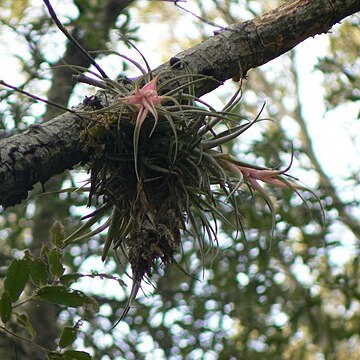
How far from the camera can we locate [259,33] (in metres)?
1.69

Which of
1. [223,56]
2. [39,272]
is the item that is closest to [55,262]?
[39,272]

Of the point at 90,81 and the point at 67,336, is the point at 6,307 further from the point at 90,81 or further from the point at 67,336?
the point at 90,81

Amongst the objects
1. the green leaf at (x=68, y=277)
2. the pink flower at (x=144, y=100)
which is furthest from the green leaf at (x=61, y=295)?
the pink flower at (x=144, y=100)

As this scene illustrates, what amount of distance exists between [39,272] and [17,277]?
0.07 m

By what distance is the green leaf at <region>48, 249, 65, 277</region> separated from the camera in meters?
1.56

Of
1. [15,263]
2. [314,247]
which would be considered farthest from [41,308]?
[15,263]

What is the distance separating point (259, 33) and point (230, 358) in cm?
219

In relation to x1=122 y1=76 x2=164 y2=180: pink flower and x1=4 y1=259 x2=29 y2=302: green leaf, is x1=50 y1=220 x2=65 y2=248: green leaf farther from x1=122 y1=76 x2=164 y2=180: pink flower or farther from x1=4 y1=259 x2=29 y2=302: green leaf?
x1=122 y1=76 x2=164 y2=180: pink flower

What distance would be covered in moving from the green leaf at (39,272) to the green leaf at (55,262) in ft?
0.06

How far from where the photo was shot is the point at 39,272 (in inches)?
61.6

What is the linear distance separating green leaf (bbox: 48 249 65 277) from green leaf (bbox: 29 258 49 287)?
0.06 ft

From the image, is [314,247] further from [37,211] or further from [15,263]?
[15,263]

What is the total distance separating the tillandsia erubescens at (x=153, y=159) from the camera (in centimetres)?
147

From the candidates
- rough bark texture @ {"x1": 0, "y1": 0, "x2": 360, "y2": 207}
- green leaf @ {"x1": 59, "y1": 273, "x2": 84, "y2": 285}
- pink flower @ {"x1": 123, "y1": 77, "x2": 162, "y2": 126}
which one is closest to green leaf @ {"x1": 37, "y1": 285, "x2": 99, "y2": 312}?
green leaf @ {"x1": 59, "y1": 273, "x2": 84, "y2": 285}
